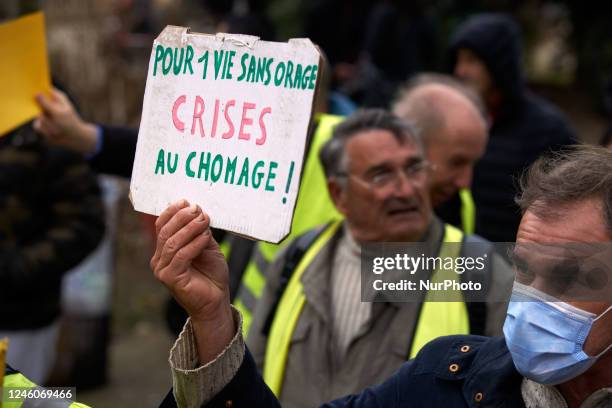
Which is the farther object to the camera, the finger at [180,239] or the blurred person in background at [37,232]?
the blurred person in background at [37,232]

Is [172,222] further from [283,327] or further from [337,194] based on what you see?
[337,194]

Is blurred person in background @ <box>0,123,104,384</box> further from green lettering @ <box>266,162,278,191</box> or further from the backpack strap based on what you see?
green lettering @ <box>266,162,278,191</box>

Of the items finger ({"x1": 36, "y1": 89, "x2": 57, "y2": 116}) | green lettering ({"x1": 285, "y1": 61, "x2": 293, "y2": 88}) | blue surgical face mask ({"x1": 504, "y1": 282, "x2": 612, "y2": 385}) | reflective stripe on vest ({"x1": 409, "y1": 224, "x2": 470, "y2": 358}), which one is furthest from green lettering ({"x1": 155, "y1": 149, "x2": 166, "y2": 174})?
finger ({"x1": 36, "y1": 89, "x2": 57, "y2": 116})

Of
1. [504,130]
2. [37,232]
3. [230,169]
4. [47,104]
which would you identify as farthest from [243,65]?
[504,130]

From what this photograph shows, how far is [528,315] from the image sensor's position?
2088 mm

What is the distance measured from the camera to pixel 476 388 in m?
2.17

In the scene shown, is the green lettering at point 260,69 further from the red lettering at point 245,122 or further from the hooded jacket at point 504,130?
the hooded jacket at point 504,130

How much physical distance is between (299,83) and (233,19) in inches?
159

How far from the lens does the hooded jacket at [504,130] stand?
4777 mm

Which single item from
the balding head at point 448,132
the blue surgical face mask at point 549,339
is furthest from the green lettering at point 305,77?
the balding head at point 448,132

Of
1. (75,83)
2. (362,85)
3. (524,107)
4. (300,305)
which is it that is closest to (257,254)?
(300,305)

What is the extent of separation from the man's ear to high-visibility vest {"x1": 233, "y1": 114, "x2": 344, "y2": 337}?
0.55ft

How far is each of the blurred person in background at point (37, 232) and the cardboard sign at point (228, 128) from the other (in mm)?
2113

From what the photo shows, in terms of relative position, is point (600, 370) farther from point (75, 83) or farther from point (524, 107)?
point (75, 83)
